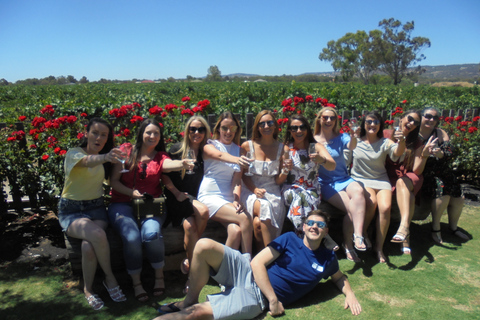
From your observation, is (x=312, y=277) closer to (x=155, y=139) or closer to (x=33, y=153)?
(x=155, y=139)

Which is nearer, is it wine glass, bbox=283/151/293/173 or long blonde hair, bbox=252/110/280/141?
wine glass, bbox=283/151/293/173

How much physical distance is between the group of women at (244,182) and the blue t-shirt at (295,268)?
1.51 feet

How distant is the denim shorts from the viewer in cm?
292

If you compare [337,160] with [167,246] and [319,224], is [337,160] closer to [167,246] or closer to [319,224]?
[319,224]

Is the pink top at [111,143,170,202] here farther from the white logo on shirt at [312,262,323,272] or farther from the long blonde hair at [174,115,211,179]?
the white logo on shirt at [312,262,323,272]

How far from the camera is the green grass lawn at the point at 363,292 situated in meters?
2.70

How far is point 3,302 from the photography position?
2844mm

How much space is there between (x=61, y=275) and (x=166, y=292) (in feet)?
3.49

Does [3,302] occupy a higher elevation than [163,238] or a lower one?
lower

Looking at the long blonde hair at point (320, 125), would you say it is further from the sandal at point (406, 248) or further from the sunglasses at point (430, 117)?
the sandal at point (406, 248)

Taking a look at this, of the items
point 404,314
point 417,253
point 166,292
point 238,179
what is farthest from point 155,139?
point 417,253

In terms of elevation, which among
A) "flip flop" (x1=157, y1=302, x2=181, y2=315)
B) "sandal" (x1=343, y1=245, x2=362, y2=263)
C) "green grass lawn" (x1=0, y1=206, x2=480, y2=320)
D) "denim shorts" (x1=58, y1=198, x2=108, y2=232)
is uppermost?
"denim shorts" (x1=58, y1=198, x2=108, y2=232)

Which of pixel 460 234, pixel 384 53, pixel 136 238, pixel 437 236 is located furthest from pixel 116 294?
pixel 384 53

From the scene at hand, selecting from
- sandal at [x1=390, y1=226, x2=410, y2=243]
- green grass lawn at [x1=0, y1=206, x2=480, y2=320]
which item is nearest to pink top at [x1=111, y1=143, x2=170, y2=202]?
green grass lawn at [x1=0, y1=206, x2=480, y2=320]
